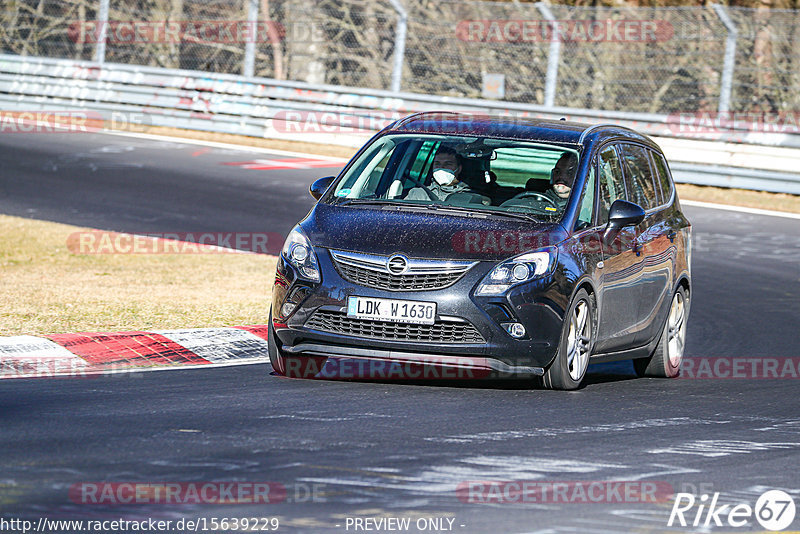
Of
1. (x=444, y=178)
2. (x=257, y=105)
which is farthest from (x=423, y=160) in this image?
(x=257, y=105)

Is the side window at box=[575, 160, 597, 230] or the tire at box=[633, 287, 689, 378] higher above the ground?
the side window at box=[575, 160, 597, 230]

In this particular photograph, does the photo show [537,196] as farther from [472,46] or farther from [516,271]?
[472,46]

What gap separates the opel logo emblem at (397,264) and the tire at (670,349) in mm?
2726

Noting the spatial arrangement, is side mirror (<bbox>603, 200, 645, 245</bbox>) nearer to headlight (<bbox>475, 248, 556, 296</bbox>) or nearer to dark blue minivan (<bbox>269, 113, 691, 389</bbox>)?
dark blue minivan (<bbox>269, 113, 691, 389</bbox>)

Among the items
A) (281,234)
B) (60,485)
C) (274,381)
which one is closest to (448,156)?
(274,381)

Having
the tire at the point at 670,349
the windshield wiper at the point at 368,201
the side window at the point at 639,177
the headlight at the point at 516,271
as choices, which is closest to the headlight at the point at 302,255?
the windshield wiper at the point at 368,201

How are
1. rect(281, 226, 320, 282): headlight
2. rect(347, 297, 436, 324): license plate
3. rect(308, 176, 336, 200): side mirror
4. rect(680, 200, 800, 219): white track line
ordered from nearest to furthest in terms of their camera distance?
rect(347, 297, 436, 324): license plate → rect(281, 226, 320, 282): headlight → rect(308, 176, 336, 200): side mirror → rect(680, 200, 800, 219): white track line

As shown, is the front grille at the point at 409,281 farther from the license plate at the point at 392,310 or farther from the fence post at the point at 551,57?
the fence post at the point at 551,57

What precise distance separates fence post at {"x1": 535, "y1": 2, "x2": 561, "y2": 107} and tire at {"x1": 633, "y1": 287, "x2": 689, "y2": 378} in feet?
43.4

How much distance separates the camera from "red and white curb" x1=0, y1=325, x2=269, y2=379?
885 centimetres

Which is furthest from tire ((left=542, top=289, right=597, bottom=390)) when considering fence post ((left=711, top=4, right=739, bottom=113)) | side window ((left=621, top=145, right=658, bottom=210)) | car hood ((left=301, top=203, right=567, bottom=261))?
fence post ((left=711, top=4, right=739, bottom=113))

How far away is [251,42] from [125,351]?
1706 cm

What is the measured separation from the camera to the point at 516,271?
8172mm

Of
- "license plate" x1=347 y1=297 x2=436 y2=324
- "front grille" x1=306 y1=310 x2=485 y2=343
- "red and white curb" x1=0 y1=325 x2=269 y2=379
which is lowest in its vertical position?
"red and white curb" x1=0 y1=325 x2=269 y2=379
